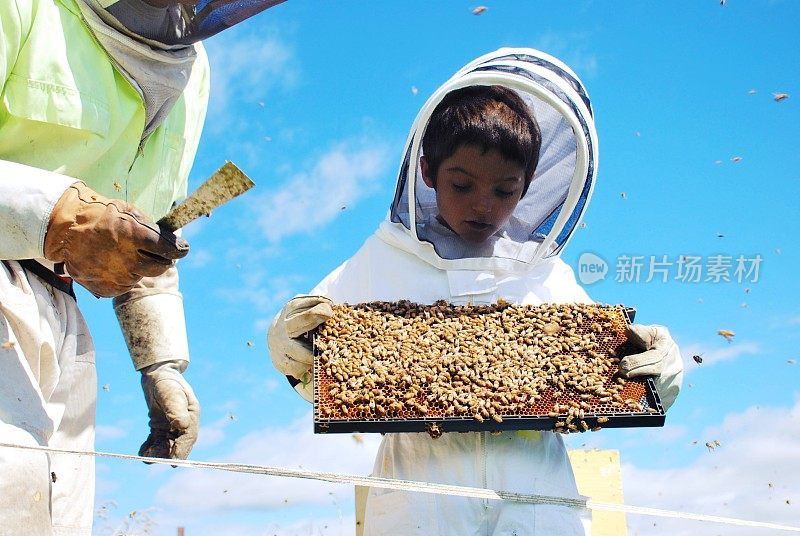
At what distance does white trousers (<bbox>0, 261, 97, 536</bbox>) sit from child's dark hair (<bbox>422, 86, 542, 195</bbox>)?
168 cm

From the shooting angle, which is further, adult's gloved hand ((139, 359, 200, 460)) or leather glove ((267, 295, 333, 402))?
adult's gloved hand ((139, 359, 200, 460))

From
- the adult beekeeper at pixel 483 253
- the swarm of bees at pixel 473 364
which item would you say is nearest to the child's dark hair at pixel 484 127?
the adult beekeeper at pixel 483 253

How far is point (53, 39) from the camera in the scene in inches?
118

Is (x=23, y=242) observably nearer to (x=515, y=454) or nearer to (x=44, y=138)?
(x=44, y=138)

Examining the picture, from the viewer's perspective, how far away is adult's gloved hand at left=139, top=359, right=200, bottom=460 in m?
3.55

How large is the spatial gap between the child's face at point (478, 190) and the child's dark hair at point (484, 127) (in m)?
0.04

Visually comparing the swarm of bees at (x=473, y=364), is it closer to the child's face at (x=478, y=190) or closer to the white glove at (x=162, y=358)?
the child's face at (x=478, y=190)

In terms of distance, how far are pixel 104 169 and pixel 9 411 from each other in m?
1.00

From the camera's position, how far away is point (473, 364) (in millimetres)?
3266

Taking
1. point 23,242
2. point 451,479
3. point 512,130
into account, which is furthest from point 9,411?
point 512,130

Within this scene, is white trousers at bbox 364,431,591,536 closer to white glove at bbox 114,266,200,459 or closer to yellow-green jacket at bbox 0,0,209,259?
white glove at bbox 114,266,200,459

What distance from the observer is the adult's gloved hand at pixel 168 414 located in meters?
3.55

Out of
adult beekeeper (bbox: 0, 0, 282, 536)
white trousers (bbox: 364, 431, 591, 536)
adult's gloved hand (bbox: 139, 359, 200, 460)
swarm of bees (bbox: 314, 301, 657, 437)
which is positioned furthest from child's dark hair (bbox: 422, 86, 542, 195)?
adult's gloved hand (bbox: 139, 359, 200, 460)

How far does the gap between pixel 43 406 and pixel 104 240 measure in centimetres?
62
